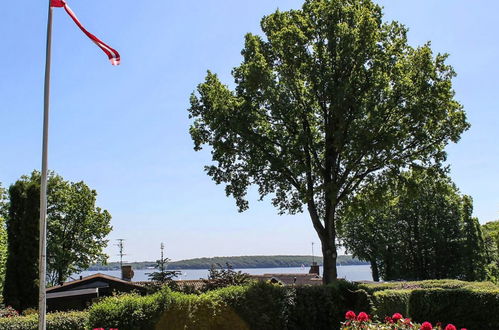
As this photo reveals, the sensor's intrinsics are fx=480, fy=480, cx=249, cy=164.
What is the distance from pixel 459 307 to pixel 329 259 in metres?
8.88

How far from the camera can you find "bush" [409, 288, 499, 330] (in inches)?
598

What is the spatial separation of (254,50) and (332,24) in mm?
4295

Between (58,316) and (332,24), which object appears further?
(332,24)

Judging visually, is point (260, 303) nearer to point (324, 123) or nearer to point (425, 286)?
point (425, 286)

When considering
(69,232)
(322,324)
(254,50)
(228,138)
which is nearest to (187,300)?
(322,324)

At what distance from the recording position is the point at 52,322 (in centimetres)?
1522

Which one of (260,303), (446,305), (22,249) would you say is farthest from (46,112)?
(22,249)

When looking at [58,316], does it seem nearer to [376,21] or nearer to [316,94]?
[316,94]

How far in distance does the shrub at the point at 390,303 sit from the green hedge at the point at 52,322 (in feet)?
31.9

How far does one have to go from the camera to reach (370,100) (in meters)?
22.9

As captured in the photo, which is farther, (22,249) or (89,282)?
(89,282)

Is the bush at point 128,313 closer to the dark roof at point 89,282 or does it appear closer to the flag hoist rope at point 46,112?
the flag hoist rope at point 46,112

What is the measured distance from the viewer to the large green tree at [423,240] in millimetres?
48406

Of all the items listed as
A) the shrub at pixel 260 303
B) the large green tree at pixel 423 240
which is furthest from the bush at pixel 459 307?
the large green tree at pixel 423 240
